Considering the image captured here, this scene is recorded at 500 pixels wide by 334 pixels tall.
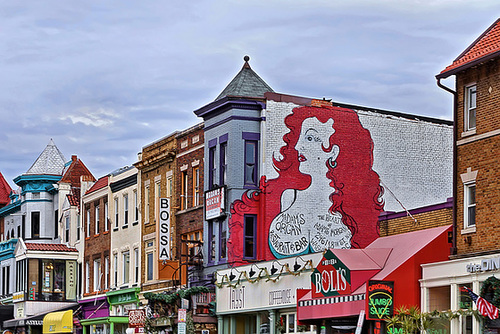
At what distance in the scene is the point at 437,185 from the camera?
44.0 m

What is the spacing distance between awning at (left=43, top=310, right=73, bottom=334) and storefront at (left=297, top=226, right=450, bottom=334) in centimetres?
2623

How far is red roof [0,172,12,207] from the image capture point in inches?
3090

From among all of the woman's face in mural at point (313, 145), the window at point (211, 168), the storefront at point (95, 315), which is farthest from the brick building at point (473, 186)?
the storefront at point (95, 315)

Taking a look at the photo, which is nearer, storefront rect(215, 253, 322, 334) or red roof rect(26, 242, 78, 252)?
storefront rect(215, 253, 322, 334)

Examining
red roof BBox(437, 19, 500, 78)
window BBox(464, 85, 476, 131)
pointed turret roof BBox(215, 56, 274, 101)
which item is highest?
pointed turret roof BBox(215, 56, 274, 101)

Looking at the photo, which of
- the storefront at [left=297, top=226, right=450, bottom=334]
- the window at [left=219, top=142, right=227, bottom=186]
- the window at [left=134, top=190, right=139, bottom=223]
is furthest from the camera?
the window at [left=134, top=190, right=139, bottom=223]

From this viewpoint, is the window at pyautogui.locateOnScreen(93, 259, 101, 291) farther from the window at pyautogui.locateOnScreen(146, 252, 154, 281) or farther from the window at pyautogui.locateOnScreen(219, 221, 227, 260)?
the window at pyautogui.locateOnScreen(219, 221, 227, 260)

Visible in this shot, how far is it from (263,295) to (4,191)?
46.9m

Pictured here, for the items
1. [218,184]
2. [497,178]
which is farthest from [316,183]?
[497,178]

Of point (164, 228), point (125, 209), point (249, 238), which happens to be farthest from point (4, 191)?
point (249, 238)

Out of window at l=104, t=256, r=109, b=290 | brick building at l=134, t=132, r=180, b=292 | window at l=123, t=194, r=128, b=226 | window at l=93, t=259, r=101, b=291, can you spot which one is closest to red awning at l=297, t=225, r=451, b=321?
brick building at l=134, t=132, r=180, b=292

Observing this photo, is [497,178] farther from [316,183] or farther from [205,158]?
[205,158]

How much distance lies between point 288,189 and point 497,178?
48.1 ft

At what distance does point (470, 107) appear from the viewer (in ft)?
96.0
